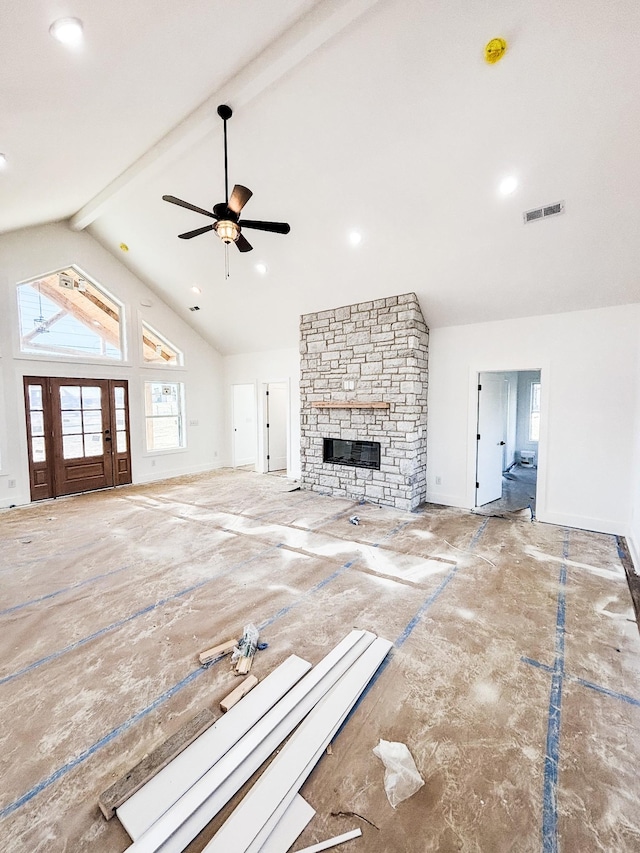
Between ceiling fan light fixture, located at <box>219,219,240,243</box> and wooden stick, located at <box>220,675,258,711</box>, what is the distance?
3378mm

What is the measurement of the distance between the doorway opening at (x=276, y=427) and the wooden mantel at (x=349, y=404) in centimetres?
212

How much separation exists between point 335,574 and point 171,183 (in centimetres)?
501

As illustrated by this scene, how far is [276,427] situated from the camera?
8.42 meters

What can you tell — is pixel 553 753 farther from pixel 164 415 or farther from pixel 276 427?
pixel 164 415

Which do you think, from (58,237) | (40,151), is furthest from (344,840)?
(58,237)

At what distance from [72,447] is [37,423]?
645 millimetres

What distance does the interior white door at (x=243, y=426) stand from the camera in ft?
29.5

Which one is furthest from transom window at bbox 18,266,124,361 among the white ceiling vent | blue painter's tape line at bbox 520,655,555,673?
blue painter's tape line at bbox 520,655,555,673

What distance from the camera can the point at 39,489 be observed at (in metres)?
5.91

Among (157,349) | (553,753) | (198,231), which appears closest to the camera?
(553,753)

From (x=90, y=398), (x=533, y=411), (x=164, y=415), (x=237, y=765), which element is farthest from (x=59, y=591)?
(x=533, y=411)

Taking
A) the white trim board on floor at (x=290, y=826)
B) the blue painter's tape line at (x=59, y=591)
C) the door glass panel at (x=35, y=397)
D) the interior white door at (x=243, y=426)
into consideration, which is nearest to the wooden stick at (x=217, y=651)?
the white trim board on floor at (x=290, y=826)

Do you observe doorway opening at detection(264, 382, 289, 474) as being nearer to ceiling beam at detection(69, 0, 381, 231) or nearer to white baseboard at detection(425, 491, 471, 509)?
white baseboard at detection(425, 491, 471, 509)

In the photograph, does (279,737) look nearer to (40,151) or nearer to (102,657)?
(102,657)
